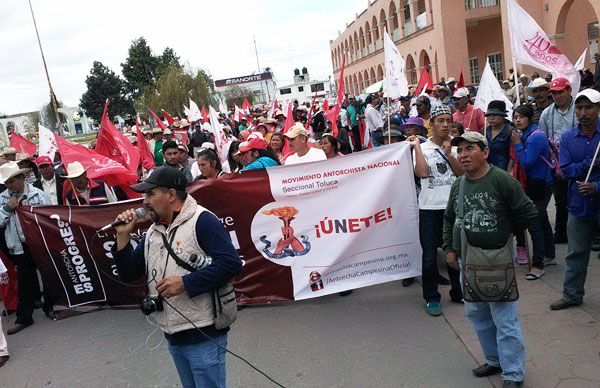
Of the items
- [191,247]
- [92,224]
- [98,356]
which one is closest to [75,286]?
[92,224]

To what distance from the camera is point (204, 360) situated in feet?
9.62

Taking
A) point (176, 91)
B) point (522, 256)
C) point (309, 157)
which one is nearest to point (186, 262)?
point (309, 157)

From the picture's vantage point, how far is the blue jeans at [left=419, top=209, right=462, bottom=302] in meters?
4.93

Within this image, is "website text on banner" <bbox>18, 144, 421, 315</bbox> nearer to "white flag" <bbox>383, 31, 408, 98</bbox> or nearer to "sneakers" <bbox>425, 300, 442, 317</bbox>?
"sneakers" <bbox>425, 300, 442, 317</bbox>

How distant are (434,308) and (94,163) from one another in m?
4.31

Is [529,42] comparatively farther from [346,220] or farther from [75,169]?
[75,169]

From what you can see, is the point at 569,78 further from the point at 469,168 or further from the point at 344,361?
the point at 344,361

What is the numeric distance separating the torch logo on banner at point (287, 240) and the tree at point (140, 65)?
51.7m

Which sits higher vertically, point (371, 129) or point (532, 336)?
point (371, 129)

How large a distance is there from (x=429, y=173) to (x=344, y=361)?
1880mm

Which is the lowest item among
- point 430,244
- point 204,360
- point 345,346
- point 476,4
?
point 345,346

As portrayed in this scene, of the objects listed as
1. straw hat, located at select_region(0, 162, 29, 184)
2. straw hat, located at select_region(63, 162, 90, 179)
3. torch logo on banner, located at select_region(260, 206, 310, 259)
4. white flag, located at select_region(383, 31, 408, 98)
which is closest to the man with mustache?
torch logo on banner, located at select_region(260, 206, 310, 259)

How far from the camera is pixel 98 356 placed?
5164mm

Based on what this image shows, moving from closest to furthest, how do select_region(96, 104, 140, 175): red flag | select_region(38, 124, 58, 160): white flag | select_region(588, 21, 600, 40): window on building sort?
select_region(96, 104, 140, 175): red flag, select_region(38, 124, 58, 160): white flag, select_region(588, 21, 600, 40): window on building
